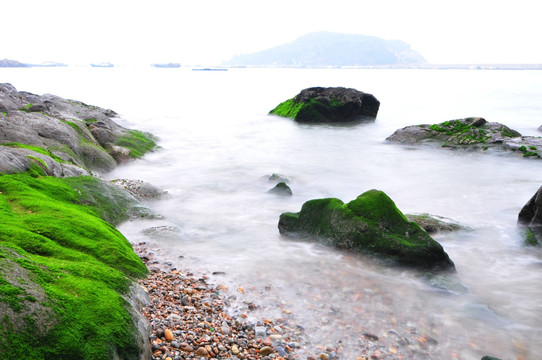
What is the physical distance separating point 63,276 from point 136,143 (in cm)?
1679

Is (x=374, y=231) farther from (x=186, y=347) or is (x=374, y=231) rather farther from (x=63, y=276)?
(x=63, y=276)

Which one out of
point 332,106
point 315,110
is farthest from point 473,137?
point 315,110

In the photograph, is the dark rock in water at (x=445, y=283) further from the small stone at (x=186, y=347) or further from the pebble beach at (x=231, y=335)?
the small stone at (x=186, y=347)

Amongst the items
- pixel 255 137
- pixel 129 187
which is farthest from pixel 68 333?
pixel 255 137

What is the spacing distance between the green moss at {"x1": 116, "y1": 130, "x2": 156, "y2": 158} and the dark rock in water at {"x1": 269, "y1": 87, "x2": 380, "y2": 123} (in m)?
13.6

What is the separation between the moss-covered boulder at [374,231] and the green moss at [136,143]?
11602 millimetres

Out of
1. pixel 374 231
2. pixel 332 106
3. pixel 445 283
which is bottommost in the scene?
pixel 445 283

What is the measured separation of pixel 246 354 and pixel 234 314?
109 cm

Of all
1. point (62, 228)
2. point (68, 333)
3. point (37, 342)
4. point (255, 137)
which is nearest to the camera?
point (37, 342)

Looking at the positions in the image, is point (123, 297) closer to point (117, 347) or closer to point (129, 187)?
point (117, 347)

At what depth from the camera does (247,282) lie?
7586mm

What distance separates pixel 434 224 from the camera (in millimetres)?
10547

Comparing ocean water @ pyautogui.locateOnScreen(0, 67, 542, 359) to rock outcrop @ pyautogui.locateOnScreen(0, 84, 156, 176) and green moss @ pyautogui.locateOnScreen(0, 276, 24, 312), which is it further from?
green moss @ pyautogui.locateOnScreen(0, 276, 24, 312)

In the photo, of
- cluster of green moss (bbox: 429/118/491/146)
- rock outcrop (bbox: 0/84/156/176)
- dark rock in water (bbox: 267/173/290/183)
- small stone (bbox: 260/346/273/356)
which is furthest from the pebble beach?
cluster of green moss (bbox: 429/118/491/146)
